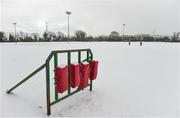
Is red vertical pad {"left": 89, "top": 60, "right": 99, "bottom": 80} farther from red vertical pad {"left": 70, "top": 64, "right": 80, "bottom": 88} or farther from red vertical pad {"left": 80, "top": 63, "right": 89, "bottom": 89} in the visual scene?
red vertical pad {"left": 70, "top": 64, "right": 80, "bottom": 88}

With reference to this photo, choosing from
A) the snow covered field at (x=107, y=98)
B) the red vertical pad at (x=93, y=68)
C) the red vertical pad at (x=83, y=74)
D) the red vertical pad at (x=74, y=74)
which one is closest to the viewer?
the snow covered field at (x=107, y=98)

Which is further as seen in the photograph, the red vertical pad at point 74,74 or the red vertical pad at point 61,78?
the red vertical pad at point 74,74

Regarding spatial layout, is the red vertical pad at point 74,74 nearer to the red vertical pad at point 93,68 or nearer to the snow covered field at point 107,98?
the snow covered field at point 107,98

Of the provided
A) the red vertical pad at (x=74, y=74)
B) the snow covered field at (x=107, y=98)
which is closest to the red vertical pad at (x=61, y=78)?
the red vertical pad at (x=74, y=74)

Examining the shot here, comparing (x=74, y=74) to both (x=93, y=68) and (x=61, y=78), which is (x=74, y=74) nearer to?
(x=61, y=78)

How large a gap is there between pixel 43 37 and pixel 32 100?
51.1 m

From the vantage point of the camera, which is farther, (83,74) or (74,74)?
(83,74)

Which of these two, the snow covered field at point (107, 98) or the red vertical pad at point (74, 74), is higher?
the red vertical pad at point (74, 74)

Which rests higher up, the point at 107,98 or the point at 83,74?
the point at 83,74

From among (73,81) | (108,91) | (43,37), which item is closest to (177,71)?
(108,91)

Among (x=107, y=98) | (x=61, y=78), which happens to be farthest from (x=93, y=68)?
(x=61, y=78)

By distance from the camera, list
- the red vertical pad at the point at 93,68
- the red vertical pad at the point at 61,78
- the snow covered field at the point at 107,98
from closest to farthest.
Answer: the red vertical pad at the point at 61,78 < the snow covered field at the point at 107,98 < the red vertical pad at the point at 93,68

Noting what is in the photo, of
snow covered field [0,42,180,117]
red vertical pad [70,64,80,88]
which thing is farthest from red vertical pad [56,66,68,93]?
snow covered field [0,42,180,117]

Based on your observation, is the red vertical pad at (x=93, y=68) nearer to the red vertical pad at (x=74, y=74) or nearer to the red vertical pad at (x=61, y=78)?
the red vertical pad at (x=74, y=74)
